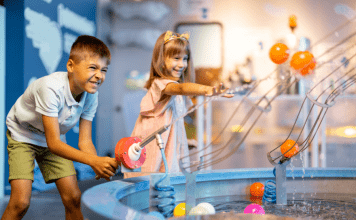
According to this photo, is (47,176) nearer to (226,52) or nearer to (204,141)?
(204,141)

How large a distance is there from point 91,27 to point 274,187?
2945 mm

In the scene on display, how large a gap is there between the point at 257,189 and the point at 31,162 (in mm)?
802

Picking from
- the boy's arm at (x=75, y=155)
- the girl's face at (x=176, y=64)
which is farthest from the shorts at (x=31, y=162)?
the girl's face at (x=176, y=64)

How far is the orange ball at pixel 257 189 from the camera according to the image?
1.36 meters

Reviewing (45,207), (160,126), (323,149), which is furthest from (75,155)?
(323,149)

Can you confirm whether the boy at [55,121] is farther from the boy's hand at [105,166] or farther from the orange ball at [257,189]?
the orange ball at [257,189]

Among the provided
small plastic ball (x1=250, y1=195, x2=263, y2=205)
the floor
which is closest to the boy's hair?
small plastic ball (x1=250, y1=195, x2=263, y2=205)

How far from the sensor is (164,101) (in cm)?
169

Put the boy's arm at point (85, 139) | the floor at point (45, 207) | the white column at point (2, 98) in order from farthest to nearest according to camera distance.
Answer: the white column at point (2, 98) → the floor at point (45, 207) → the boy's arm at point (85, 139)

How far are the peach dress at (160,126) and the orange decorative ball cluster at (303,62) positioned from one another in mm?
551

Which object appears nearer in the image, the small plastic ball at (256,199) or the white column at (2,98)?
the small plastic ball at (256,199)

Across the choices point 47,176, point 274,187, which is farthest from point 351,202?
point 47,176

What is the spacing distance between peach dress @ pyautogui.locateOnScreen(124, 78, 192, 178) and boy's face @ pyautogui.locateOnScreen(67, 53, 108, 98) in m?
0.41

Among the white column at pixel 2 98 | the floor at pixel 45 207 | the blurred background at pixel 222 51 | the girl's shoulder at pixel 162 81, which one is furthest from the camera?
the blurred background at pixel 222 51
